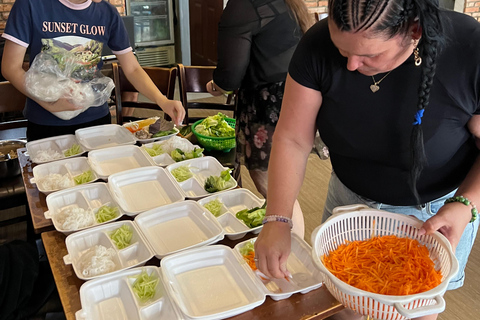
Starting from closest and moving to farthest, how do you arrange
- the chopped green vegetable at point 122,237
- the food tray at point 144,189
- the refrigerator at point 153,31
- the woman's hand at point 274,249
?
1. the woman's hand at point 274,249
2. the chopped green vegetable at point 122,237
3. the food tray at point 144,189
4. the refrigerator at point 153,31

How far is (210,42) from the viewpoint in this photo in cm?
545

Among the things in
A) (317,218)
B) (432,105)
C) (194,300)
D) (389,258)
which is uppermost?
(432,105)

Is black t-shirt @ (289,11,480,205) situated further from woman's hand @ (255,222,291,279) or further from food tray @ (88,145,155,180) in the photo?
food tray @ (88,145,155,180)

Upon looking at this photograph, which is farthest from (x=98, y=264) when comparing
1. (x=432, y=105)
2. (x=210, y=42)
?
(x=210, y=42)

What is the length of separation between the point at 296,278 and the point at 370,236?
233 mm

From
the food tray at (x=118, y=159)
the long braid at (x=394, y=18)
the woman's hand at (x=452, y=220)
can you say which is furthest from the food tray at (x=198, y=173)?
the long braid at (x=394, y=18)

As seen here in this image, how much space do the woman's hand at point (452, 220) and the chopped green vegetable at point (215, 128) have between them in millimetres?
1352

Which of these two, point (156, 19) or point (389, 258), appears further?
point (156, 19)

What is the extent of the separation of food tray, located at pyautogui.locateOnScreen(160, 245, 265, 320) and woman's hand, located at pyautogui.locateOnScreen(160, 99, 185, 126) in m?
0.83

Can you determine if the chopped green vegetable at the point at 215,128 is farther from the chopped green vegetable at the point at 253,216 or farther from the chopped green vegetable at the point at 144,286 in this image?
the chopped green vegetable at the point at 144,286

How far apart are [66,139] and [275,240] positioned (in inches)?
53.5

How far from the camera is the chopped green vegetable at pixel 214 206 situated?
1.54m

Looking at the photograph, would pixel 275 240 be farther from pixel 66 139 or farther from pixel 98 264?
pixel 66 139

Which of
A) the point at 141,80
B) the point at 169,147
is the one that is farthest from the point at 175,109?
the point at 141,80
